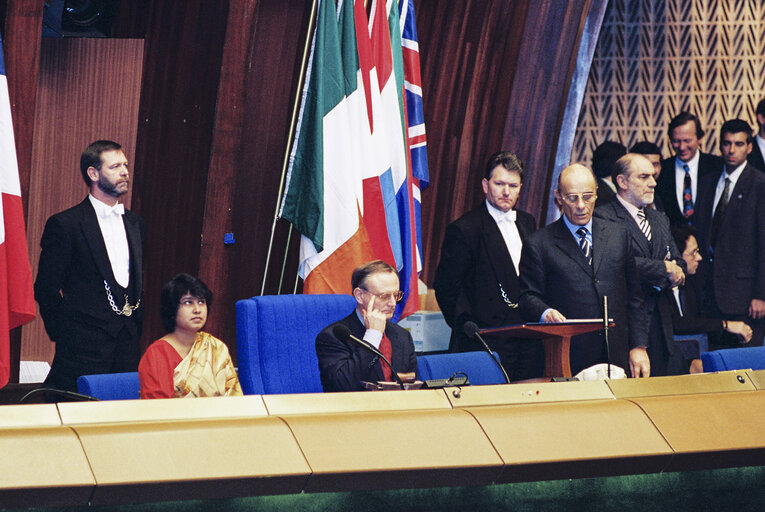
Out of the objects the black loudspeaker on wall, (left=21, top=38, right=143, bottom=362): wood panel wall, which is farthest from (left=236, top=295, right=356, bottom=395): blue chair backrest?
the black loudspeaker on wall

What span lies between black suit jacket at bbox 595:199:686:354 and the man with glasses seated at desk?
4.03 ft

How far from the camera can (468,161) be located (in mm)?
6238

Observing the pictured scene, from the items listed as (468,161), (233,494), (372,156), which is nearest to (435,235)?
(468,161)

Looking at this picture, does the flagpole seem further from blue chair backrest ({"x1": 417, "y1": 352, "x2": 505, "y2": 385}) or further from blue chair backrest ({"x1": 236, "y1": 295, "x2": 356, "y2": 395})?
blue chair backrest ({"x1": 417, "y1": 352, "x2": 505, "y2": 385})

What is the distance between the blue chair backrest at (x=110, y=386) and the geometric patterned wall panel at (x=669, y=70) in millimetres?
4454

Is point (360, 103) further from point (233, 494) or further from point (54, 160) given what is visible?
point (233, 494)

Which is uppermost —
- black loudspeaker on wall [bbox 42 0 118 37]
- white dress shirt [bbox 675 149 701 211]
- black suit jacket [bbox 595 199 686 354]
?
black loudspeaker on wall [bbox 42 0 118 37]

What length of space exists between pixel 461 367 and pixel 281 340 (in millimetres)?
593

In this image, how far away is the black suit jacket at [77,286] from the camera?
3734 millimetres

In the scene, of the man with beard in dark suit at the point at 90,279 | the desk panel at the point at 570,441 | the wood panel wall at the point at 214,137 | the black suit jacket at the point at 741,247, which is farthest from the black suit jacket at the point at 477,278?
the desk panel at the point at 570,441

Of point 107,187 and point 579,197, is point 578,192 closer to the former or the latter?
point 579,197

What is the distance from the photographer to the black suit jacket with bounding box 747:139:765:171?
5.55 meters

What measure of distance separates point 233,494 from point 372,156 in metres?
2.81

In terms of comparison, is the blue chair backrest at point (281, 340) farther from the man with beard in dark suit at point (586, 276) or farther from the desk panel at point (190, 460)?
the desk panel at point (190, 460)
